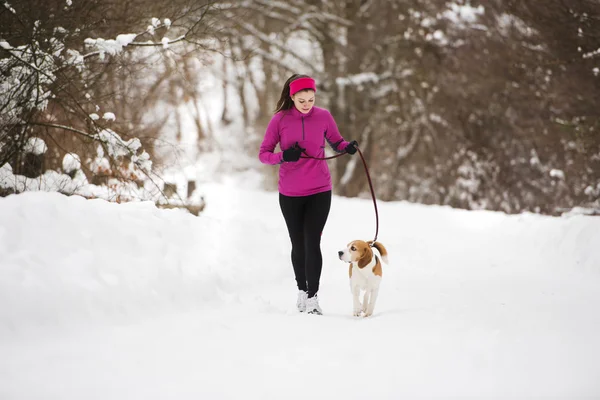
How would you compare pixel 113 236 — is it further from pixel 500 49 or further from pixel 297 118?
pixel 500 49

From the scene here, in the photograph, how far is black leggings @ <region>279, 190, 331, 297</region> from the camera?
18.4 ft

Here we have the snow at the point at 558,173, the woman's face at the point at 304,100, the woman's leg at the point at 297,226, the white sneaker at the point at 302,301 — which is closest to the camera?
the woman's face at the point at 304,100

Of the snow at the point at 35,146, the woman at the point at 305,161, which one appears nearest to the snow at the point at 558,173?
the woman at the point at 305,161

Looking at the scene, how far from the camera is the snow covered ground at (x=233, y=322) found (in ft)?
12.1

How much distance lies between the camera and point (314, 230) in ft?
18.6

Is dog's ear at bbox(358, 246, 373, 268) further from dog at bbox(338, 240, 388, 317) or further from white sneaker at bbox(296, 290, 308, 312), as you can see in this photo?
white sneaker at bbox(296, 290, 308, 312)

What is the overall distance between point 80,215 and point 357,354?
9.52 ft

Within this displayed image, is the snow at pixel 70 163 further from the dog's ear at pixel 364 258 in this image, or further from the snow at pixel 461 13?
the snow at pixel 461 13

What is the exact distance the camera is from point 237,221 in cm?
869

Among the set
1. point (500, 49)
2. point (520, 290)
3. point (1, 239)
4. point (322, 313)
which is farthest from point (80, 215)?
point (500, 49)

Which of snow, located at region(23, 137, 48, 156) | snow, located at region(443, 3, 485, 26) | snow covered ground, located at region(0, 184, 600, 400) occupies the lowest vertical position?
snow covered ground, located at region(0, 184, 600, 400)

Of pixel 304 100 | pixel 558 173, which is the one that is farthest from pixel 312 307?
pixel 558 173

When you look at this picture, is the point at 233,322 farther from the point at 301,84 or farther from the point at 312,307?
the point at 301,84

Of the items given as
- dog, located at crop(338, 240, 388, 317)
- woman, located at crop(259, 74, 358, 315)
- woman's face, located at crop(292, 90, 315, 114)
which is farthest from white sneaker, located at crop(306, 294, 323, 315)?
woman's face, located at crop(292, 90, 315, 114)
